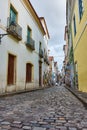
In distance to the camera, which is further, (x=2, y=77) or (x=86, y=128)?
(x=2, y=77)

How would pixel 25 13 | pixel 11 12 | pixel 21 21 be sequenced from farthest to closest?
pixel 25 13 → pixel 21 21 → pixel 11 12

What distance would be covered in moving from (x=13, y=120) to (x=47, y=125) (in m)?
0.69

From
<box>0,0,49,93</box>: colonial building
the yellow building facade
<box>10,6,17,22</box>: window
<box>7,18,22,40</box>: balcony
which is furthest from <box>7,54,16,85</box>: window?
the yellow building facade

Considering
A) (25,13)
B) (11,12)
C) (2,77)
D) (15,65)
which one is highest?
(25,13)

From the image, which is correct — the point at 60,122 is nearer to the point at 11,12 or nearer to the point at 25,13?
the point at 11,12

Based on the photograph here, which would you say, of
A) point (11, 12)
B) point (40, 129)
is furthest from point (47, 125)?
point (11, 12)

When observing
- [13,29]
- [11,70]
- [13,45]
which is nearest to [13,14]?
[13,29]

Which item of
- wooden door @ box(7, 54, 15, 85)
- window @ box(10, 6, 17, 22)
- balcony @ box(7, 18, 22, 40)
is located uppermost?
window @ box(10, 6, 17, 22)

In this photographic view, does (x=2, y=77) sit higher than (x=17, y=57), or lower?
lower

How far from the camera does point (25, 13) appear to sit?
44.6 feet

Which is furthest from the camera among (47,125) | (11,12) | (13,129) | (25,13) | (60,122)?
(25,13)

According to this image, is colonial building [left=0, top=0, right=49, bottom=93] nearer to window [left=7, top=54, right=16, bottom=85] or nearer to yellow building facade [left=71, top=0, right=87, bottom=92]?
window [left=7, top=54, right=16, bottom=85]

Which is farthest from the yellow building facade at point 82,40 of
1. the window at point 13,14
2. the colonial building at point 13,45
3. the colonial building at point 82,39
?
the window at point 13,14

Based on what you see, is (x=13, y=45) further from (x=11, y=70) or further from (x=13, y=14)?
(x=13, y=14)
